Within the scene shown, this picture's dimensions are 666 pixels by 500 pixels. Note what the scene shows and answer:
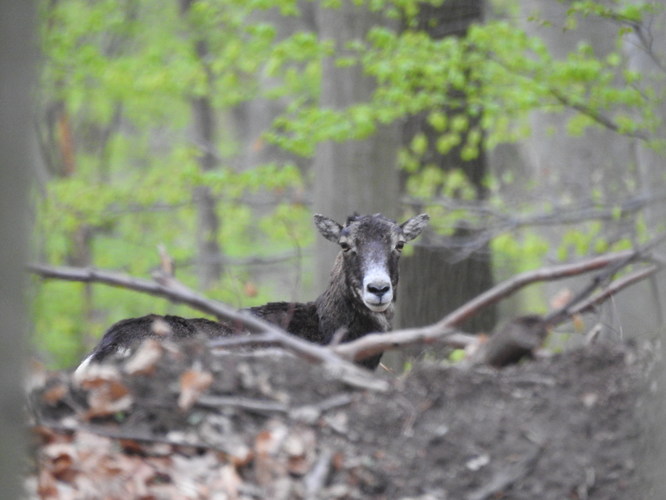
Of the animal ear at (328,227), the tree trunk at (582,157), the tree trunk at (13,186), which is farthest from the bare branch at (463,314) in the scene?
the tree trunk at (582,157)

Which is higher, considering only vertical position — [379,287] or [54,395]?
[379,287]

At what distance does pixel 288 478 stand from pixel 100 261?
1632cm

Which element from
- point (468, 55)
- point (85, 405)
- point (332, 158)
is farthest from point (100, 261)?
Result: point (85, 405)

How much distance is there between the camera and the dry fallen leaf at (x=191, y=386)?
453 centimetres

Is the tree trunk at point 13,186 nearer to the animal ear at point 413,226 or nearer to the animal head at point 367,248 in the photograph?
the animal head at point 367,248

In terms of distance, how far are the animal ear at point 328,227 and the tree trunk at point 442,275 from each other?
425 centimetres

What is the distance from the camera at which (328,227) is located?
838cm

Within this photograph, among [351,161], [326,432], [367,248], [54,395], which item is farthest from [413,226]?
[54,395]

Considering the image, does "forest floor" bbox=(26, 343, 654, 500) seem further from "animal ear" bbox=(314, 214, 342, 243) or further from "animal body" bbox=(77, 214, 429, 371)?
"animal ear" bbox=(314, 214, 342, 243)

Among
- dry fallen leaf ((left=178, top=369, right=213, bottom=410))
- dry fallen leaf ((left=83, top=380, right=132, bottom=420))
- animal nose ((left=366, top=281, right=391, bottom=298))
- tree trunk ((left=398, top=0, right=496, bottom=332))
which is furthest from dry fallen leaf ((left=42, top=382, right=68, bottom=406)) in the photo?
tree trunk ((left=398, top=0, right=496, bottom=332))

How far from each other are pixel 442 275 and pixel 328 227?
466 cm

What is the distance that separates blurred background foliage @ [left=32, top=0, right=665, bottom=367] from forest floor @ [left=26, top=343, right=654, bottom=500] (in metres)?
0.95

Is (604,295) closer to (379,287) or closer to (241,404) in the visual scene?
(241,404)

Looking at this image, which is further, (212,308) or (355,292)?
(355,292)
